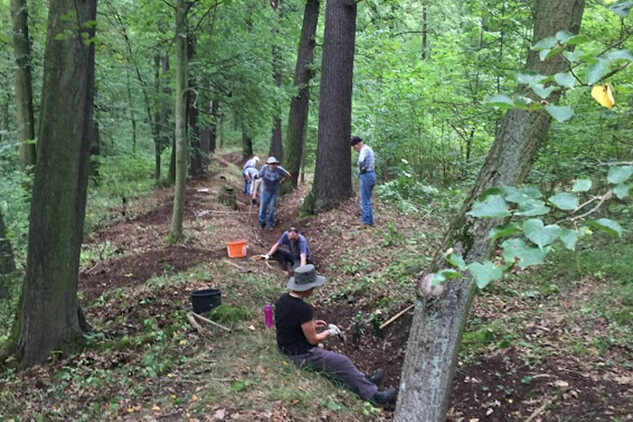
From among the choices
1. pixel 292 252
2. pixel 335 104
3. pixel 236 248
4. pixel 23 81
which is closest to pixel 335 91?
pixel 335 104

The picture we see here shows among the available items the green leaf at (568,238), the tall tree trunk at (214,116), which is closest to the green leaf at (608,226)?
the green leaf at (568,238)

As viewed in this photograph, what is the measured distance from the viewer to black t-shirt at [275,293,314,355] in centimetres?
512

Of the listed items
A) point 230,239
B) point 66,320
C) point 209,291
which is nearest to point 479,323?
point 209,291

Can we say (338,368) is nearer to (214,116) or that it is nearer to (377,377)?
(377,377)

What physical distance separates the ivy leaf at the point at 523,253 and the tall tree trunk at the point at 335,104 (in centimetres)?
990

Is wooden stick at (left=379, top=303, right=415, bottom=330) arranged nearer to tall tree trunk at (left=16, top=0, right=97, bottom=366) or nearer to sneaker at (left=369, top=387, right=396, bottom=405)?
sneaker at (left=369, top=387, right=396, bottom=405)

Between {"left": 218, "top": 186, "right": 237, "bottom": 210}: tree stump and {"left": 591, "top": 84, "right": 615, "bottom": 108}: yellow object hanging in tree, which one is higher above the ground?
{"left": 591, "top": 84, "right": 615, "bottom": 108}: yellow object hanging in tree

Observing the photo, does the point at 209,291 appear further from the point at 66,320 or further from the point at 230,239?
the point at 230,239

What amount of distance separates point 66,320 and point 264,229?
7027 millimetres

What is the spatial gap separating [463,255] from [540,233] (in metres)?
1.98

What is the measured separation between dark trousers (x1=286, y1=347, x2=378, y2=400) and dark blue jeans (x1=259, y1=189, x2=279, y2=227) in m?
6.68

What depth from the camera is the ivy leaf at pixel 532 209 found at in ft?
4.16

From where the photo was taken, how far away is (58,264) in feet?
16.6

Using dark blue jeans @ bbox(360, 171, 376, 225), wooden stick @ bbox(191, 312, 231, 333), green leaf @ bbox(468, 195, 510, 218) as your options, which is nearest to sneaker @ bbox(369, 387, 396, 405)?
wooden stick @ bbox(191, 312, 231, 333)
